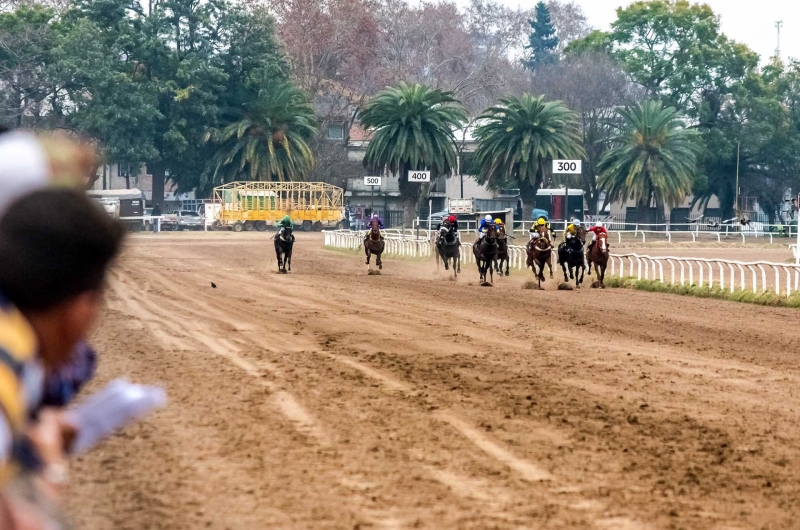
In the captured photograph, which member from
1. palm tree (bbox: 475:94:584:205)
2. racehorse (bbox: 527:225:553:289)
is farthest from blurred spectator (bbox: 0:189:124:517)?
palm tree (bbox: 475:94:584:205)

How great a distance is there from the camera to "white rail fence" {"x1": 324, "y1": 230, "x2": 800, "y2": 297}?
2286 cm

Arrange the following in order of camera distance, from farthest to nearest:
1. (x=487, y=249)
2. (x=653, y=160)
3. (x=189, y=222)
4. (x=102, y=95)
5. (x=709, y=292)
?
(x=102, y=95), (x=189, y=222), (x=653, y=160), (x=487, y=249), (x=709, y=292)

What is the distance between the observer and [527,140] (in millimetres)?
58219

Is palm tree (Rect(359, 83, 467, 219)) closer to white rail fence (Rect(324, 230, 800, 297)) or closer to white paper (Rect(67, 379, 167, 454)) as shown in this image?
white rail fence (Rect(324, 230, 800, 297))

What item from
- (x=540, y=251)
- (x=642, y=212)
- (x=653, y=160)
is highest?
(x=653, y=160)

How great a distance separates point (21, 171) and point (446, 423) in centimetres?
622

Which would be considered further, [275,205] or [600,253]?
[275,205]

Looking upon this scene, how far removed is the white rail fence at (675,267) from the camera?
900 inches

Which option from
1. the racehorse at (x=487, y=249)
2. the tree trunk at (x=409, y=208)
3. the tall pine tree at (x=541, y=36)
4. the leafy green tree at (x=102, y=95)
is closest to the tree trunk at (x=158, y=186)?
the leafy green tree at (x=102, y=95)

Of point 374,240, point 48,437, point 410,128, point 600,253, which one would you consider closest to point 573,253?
point 600,253

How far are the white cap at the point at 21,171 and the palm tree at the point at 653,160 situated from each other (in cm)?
6060

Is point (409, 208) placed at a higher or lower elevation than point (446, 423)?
higher

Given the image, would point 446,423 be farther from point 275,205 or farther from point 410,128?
point 275,205

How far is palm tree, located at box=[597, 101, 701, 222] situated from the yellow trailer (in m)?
17.0
